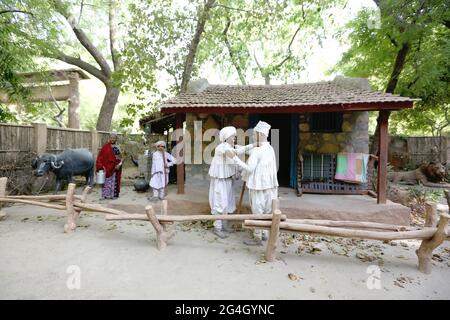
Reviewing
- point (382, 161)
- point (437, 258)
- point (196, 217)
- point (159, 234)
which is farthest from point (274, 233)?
point (382, 161)

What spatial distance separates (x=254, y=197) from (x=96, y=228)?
3032 millimetres

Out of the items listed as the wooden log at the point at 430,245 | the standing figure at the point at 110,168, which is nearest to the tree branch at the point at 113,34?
the standing figure at the point at 110,168

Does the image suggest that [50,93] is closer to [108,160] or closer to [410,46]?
[108,160]

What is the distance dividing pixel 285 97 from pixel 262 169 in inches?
103

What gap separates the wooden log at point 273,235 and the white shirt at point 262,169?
1.69ft

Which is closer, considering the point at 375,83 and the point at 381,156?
the point at 381,156

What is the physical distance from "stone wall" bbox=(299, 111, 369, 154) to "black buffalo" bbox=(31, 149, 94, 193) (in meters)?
5.91

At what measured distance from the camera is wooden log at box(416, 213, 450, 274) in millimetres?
3230

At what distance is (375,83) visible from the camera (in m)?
11.0

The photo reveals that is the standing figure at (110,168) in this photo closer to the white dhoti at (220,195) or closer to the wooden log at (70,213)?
the wooden log at (70,213)

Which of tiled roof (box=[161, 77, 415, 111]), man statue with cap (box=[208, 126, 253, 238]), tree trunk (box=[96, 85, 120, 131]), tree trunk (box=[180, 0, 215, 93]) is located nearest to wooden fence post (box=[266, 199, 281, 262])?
man statue with cap (box=[208, 126, 253, 238])

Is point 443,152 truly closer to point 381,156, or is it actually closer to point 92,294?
point 381,156

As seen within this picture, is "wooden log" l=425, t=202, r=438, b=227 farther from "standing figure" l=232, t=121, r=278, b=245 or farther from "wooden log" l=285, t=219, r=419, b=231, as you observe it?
"standing figure" l=232, t=121, r=278, b=245

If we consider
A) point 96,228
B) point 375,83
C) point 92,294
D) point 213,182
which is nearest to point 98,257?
point 92,294
